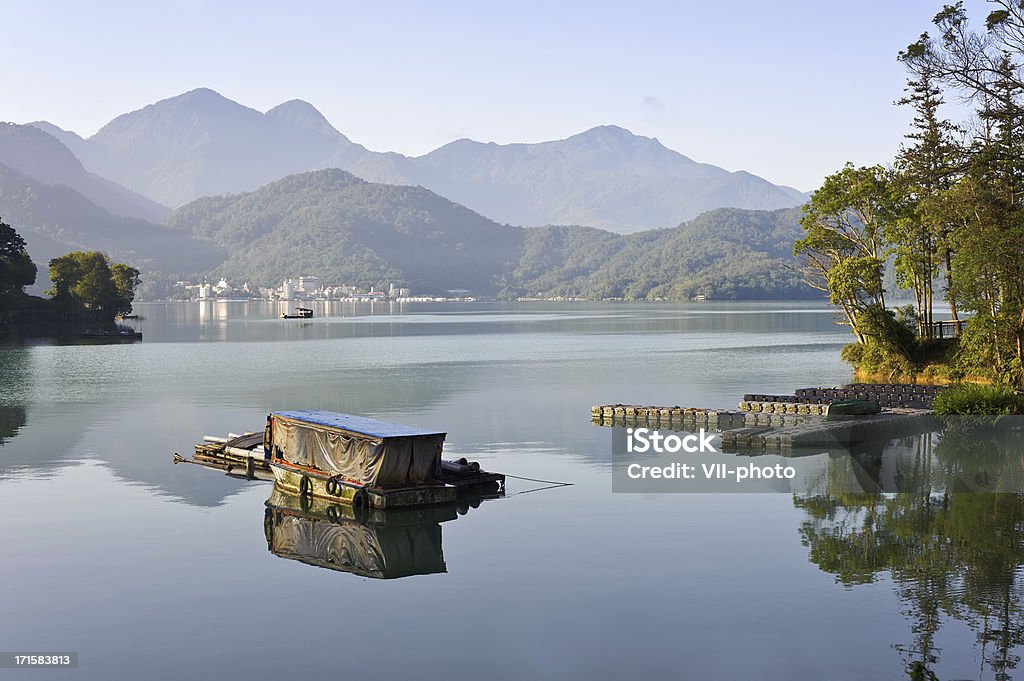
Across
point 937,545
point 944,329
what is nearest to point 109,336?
point 944,329

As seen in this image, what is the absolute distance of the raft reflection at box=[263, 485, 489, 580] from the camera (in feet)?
102

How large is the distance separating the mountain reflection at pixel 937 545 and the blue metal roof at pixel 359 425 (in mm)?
14536

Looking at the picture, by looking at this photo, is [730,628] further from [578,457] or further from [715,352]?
[715,352]

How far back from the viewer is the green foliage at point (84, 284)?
178875 mm

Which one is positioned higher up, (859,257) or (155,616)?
(859,257)

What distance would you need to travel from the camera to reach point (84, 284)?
7131 inches

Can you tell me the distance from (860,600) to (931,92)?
207 ft

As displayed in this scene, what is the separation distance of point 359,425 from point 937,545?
68.8 ft

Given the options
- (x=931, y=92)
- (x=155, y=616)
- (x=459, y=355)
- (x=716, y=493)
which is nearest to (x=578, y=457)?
(x=716, y=493)

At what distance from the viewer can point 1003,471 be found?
146 ft

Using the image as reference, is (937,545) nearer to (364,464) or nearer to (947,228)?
(364,464)

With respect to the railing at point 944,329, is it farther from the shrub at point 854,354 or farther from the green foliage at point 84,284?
the green foliage at point 84,284

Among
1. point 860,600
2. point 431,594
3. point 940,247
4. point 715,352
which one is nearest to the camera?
point 860,600

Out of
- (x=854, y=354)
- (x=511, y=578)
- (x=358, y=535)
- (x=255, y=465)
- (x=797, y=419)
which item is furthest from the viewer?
(x=854, y=354)
